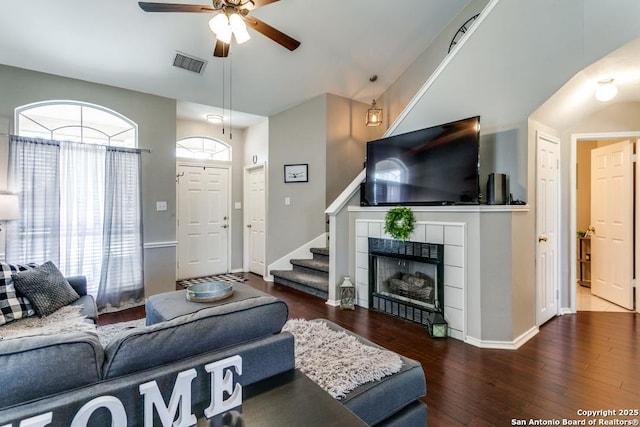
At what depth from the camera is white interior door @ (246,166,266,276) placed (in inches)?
219

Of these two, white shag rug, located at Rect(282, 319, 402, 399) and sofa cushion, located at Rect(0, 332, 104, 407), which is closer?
sofa cushion, located at Rect(0, 332, 104, 407)

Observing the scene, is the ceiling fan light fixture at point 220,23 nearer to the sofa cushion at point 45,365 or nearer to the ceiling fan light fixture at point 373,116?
the sofa cushion at point 45,365

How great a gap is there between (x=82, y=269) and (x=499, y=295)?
14.4 ft

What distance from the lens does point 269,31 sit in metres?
2.61

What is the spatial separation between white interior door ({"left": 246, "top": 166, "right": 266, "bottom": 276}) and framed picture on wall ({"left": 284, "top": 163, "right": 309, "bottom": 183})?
21.9 inches

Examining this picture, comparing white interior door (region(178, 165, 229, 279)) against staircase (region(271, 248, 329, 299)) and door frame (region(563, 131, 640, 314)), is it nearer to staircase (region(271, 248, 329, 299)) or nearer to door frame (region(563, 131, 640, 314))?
staircase (region(271, 248, 329, 299))

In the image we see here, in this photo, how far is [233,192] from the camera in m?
5.94

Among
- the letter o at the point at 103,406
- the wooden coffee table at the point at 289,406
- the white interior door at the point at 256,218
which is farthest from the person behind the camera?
the white interior door at the point at 256,218

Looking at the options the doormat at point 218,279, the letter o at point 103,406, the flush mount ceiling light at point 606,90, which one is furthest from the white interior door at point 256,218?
the letter o at point 103,406

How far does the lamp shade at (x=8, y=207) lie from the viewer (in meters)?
2.82

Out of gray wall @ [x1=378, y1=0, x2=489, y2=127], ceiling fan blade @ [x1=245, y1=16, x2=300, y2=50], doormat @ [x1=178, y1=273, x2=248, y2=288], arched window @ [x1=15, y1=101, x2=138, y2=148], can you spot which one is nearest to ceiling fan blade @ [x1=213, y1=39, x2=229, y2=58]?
ceiling fan blade @ [x1=245, y1=16, x2=300, y2=50]

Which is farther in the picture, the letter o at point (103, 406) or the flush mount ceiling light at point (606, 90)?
the flush mount ceiling light at point (606, 90)

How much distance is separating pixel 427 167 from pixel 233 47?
2.61 m

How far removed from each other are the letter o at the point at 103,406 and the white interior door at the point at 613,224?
5005 mm
